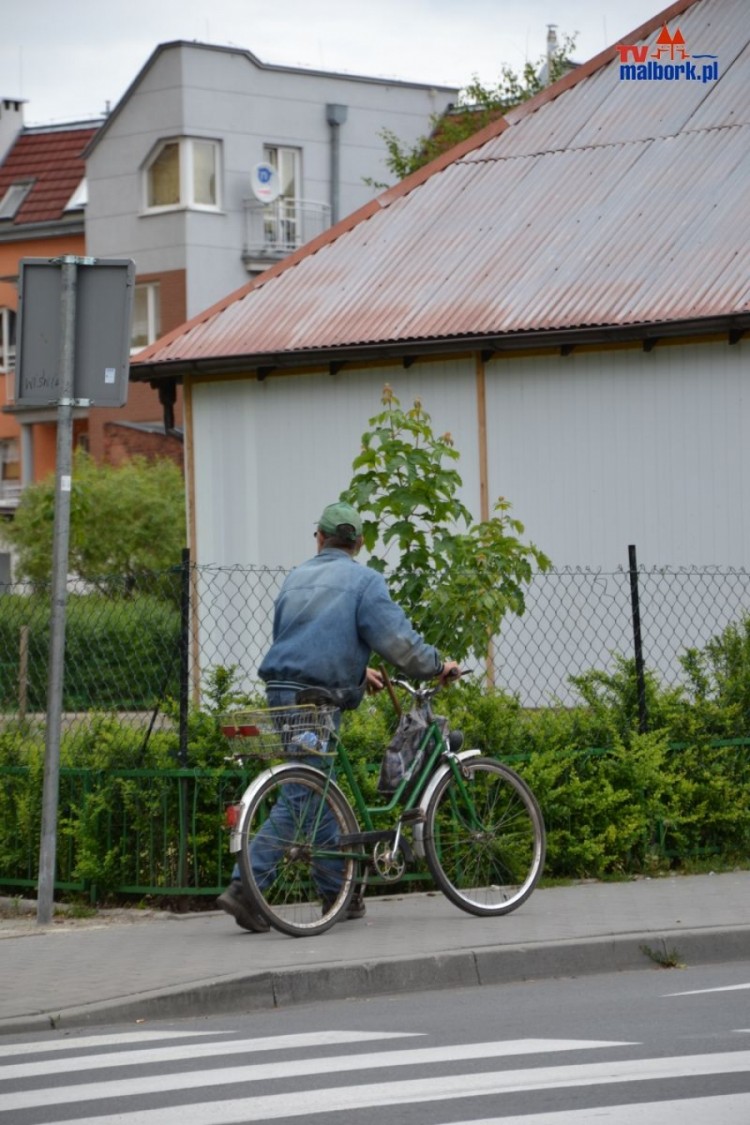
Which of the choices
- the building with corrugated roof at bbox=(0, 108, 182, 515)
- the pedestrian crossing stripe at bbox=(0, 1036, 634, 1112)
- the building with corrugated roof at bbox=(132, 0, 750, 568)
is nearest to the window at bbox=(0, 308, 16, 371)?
the building with corrugated roof at bbox=(0, 108, 182, 515)

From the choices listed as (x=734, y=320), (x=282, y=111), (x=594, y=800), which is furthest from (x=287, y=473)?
(x=282, y=111)

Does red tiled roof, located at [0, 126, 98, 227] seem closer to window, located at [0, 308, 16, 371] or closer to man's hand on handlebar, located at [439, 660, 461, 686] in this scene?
window, located at [0, 308, 16, 371]

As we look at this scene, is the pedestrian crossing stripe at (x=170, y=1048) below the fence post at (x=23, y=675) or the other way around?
below

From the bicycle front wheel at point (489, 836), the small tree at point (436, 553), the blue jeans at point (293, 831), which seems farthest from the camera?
the small tree at point (436, 553)

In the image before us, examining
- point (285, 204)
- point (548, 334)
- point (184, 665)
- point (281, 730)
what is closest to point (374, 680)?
point (281, 730)

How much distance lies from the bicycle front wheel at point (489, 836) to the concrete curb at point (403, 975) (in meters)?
0.93

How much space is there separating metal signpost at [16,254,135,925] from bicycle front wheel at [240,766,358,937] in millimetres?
1299

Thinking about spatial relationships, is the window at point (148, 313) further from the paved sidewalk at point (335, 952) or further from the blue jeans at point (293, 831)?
the blue jeans at point (293, 831)

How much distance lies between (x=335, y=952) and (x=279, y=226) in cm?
4127

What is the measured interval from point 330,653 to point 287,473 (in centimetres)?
1531

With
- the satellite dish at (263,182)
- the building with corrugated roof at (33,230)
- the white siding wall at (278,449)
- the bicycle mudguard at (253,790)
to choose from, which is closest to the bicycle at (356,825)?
the bicycle mudguard at (253,790)

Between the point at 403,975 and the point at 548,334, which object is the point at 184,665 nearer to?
the point at 403,975

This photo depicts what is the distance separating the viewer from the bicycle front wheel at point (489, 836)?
32.5 feet

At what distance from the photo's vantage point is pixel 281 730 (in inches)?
368
